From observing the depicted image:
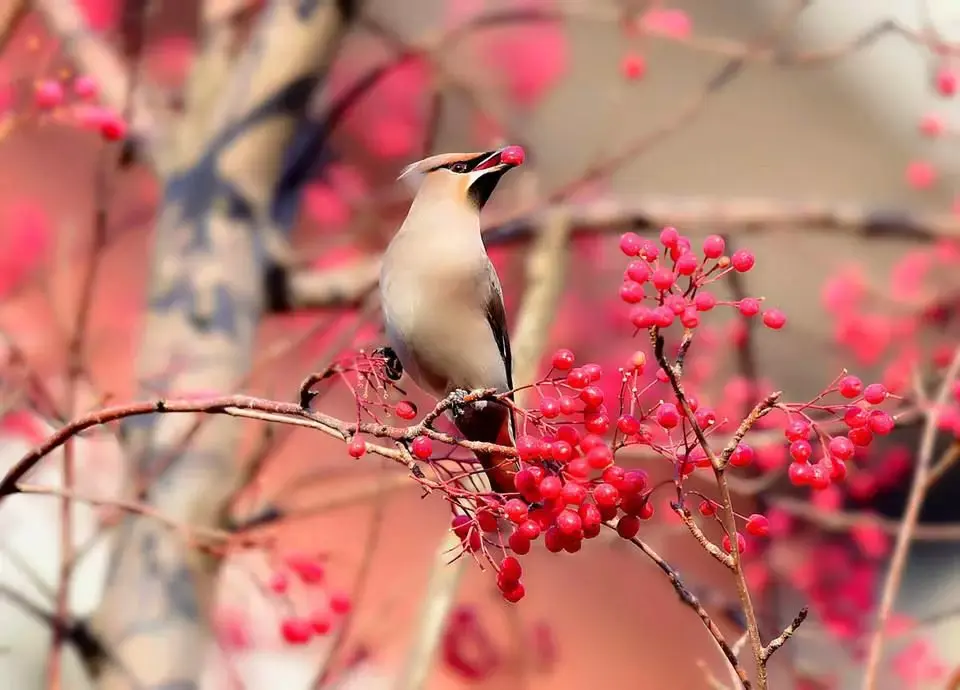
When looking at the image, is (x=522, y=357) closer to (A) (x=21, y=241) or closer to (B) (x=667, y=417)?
(B) (x=667, y=417)

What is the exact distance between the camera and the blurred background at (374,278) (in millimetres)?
1453

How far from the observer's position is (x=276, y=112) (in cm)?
167

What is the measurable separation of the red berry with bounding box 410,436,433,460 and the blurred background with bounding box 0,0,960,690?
286 millimetres

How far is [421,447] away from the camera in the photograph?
611 millimetres

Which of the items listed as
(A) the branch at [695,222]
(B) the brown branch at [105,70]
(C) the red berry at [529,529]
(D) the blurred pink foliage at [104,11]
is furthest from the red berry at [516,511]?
(D) the blurred pink foliage at [104,11]

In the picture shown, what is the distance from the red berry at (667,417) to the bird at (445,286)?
17 cm

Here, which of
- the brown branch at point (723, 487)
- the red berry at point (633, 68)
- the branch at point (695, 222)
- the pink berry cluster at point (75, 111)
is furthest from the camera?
the red berry at point (633, 68)

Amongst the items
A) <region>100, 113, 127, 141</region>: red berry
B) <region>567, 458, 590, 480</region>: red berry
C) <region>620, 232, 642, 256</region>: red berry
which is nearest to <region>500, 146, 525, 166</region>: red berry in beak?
<region>620, 232, 642, 256</region>: red berry

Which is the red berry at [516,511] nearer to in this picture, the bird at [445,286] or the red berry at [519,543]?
the red berry at [519,543]

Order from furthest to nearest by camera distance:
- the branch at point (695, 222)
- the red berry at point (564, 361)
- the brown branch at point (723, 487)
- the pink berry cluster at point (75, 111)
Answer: the branch at point (695, 222) → the pink berry cluster at point (75, 111) → the red berry at point (564, 361) → the brown branch at point (723, 487)

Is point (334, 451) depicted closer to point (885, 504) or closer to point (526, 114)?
point (526, 114)

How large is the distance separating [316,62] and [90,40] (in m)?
0.40

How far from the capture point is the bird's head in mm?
791

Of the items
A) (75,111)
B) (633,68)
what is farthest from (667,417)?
(633,68)
